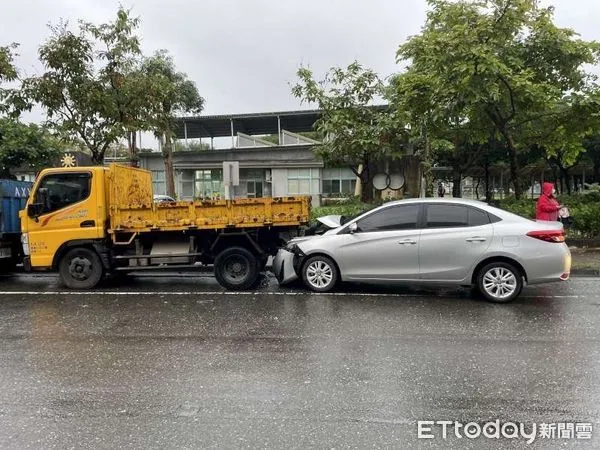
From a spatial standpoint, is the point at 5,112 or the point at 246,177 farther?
the point at 246,177

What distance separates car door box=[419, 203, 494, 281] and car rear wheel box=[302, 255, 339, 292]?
139 cm

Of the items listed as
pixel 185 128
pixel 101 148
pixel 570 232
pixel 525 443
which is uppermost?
pixel 185 128

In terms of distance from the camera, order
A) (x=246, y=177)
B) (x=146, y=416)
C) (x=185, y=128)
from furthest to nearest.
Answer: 1. (x=185, y=128)
2. (x=246, y=177)
3. (x=146, y=416)

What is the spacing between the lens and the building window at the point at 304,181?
31.0 meters

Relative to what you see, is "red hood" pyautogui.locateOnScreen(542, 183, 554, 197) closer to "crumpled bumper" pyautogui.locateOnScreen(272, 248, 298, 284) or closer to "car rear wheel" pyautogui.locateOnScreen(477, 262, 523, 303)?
"car rear wheel" pyautogui.locateOnScreen(477, 262, 523, 303)

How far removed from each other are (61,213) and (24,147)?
16556 mm

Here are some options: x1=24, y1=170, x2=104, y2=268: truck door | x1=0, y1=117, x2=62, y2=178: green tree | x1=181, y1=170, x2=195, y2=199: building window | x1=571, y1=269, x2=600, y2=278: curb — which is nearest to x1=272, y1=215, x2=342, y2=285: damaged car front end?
x1=24, y1=170, x2=104, y2=268: truck door

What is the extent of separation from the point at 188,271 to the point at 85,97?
5.16m

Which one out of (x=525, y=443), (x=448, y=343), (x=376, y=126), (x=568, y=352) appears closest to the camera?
(x=525, y=443)

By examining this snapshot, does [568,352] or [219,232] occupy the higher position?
[219,232]

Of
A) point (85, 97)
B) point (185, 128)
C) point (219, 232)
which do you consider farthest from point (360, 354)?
point (185, 128)

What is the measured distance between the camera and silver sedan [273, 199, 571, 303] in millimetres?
7531

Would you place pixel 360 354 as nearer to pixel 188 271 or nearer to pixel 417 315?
pixel 417 315

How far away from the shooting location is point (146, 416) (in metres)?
3.94
